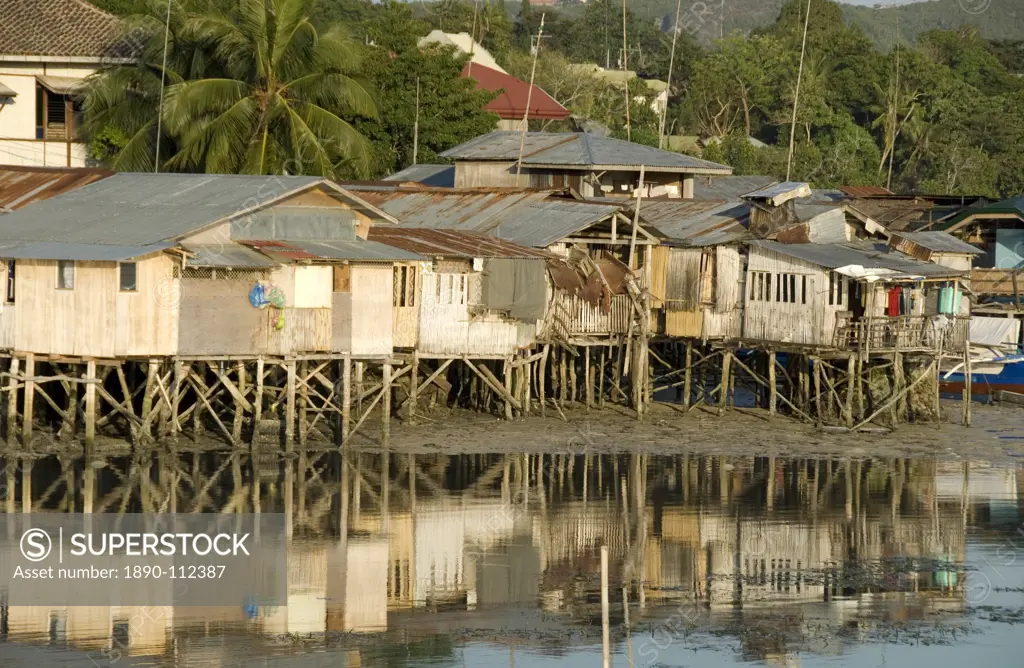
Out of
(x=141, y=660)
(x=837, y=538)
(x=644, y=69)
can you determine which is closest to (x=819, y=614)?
(x=837, y=538)

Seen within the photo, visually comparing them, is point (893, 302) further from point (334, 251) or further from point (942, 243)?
point (334, 251)

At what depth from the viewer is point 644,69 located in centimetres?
10881

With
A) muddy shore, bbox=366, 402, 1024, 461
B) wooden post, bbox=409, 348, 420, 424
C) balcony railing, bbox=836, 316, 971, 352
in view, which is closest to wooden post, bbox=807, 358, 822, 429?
muddy shore, bbox=366, 402, 1024, 461

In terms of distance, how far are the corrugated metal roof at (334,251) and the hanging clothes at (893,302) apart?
10723 millimetres

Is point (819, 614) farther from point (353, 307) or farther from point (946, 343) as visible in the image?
point (946, 343)

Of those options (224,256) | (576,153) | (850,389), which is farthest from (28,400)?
(576,153)

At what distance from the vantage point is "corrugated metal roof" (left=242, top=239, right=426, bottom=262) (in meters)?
30.6

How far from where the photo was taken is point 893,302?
3647cm

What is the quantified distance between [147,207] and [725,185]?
78.5 ft

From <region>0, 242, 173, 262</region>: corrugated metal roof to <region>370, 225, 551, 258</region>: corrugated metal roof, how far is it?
5.77 metres

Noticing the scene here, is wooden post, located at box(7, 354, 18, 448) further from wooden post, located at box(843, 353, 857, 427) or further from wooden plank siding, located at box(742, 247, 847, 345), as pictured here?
wooden post, located at box(843, 353, 857, 427)

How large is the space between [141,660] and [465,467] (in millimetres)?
13110

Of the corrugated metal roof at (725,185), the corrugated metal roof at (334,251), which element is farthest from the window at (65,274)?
the corrugated metal roof at (725,185)

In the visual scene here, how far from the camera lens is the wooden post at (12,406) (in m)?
29.6
